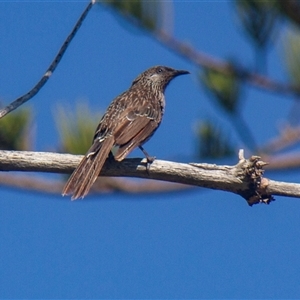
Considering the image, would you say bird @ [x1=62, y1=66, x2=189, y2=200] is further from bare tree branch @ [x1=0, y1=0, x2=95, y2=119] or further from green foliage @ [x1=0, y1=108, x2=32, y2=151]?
green foliage @ [x1=0, y1=108, x2=32, y2=151]

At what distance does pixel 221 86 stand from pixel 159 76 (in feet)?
2.15

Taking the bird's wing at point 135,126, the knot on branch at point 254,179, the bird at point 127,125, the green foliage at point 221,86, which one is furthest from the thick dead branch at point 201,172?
the green foliage at point 221,86

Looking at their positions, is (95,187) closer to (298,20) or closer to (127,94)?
(127,94)

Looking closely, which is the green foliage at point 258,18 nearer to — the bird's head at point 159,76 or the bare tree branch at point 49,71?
the bird's head at point 159,76

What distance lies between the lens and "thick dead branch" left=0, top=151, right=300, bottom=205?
5.36 meters

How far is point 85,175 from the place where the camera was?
19.0 feet

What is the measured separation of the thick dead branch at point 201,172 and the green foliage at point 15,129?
8.09ft

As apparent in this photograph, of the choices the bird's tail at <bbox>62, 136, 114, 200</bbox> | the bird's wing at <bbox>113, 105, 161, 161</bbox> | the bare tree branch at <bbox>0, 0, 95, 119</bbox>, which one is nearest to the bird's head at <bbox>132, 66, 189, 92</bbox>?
the bird's wing at <bbox>113, 105, 161, 161</bbox>

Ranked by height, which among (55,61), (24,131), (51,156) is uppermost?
(24,131)

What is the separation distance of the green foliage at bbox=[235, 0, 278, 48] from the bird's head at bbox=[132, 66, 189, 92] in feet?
2.41

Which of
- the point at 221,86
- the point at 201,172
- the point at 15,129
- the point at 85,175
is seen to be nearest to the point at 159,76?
the point at 221,86

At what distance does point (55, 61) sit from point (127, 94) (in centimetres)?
184

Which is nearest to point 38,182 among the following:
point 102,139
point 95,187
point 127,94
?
point 95,187

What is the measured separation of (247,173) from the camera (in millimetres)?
5395
